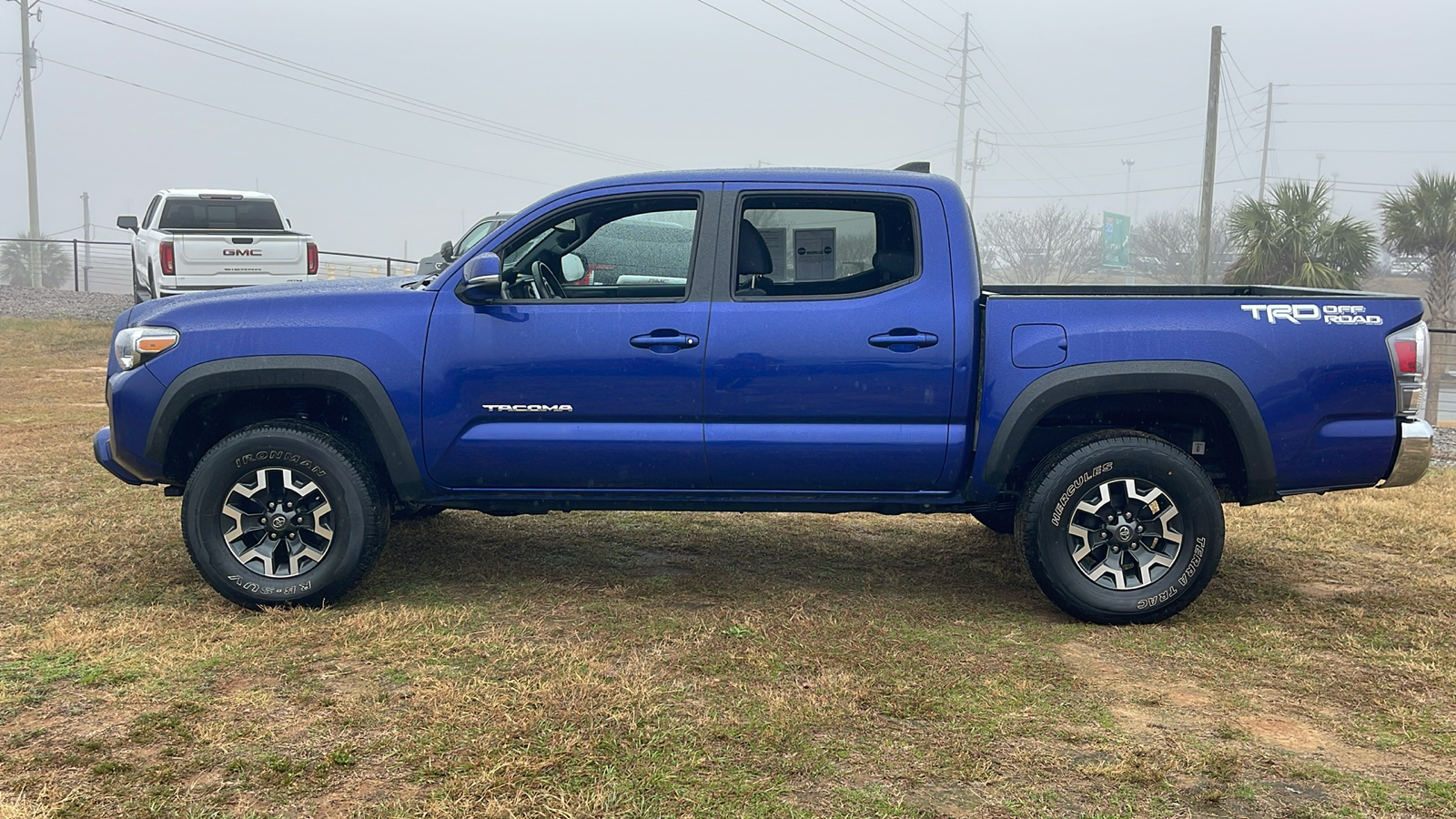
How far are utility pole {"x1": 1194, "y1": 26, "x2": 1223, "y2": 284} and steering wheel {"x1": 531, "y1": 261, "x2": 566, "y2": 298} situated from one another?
21.9m

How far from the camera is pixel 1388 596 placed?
512 centimetres

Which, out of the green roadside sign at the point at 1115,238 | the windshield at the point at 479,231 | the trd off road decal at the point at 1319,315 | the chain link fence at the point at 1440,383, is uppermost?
the green roadside sign at the point at 1115,238

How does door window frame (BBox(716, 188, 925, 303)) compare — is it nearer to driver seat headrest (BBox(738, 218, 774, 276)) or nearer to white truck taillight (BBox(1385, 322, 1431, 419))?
driver seat headrest (BBox(738, 218, 774, 276))

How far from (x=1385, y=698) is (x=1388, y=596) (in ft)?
5.05

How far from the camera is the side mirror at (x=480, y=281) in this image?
450cm

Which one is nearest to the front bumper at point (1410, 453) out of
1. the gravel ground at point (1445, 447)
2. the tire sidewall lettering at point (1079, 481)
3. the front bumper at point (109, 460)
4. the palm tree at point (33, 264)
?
the tire sidewall lettering at point (1079, 481)

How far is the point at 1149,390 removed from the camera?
4.49 meters

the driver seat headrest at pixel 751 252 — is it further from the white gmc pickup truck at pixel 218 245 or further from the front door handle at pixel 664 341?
the white gmc pickup truck at pixel 218 245

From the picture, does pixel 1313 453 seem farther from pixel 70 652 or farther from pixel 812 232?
pixel 70 652

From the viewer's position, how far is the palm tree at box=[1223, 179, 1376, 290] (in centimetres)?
2075

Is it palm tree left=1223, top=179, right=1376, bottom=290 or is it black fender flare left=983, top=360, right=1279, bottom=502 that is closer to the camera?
black fender flare left=983, top=360, right=1279, bottom=502

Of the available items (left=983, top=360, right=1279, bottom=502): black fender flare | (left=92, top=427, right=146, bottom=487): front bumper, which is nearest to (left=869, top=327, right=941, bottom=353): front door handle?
(left=983, top=360, right=1279, bottom=502): black fender flare

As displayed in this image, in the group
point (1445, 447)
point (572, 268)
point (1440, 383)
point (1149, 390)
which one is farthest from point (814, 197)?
point (1440, 383)

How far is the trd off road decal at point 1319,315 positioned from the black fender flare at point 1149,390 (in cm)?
29
